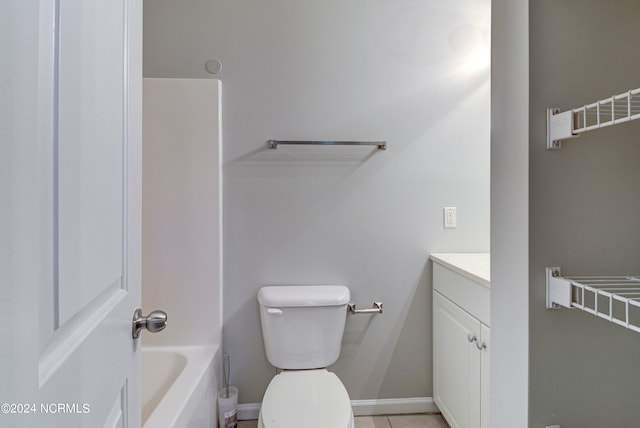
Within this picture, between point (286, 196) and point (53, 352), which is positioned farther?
point (286, 196)

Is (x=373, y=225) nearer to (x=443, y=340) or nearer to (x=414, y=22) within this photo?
→ (x=443, y=340)

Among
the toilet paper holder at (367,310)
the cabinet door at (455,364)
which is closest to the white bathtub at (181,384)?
the toilet paper holder at (367,310)

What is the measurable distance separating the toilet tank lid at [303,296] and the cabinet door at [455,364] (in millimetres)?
510

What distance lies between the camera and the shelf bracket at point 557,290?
75 centimetres

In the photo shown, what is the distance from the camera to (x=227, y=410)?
162 centimetres

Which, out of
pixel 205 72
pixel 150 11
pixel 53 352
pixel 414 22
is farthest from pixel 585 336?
pixel 150 11

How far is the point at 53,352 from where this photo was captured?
0.41 m

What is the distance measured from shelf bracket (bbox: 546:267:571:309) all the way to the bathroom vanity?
42 cm

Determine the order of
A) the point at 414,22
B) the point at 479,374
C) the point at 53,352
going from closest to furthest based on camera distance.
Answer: the point at 53,352 → the point at 479,374 → the point at 414,22

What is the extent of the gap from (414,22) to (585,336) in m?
1.70

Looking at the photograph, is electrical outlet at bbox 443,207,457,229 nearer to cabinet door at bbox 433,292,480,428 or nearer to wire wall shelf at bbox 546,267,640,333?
cabinet door at bbox 433,292,480,428

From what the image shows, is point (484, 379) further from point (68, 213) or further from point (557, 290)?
point (68, 213)

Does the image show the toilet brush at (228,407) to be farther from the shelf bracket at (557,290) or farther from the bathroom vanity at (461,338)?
the shelf bracket at (557,290)

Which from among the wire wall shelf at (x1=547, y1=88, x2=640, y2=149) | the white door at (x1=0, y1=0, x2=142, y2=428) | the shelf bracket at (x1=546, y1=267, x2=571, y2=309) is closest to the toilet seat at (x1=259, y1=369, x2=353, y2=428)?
the white door at (x1=0, y1=0, x2=142, y2=428)
